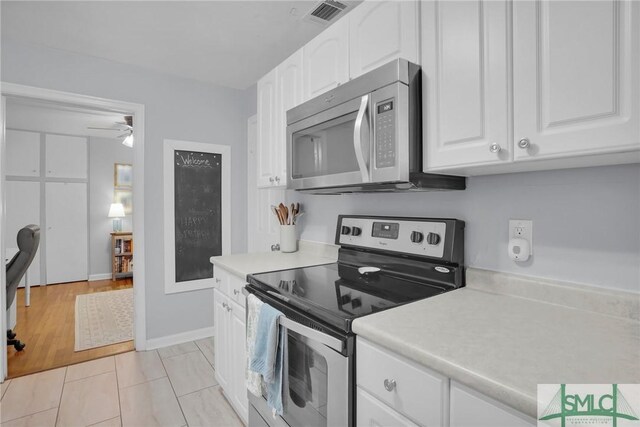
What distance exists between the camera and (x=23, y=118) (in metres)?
4.36

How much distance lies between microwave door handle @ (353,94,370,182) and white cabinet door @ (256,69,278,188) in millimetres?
921

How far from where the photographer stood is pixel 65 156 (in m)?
5.24

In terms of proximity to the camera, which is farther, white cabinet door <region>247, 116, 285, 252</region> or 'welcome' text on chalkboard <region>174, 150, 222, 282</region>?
'welcome' text on chalkboard <region>174, 150, 222, 282</region>

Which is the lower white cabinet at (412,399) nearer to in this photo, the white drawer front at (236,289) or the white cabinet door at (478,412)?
the white cabinet door at (478,412)

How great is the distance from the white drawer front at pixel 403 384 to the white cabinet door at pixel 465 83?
0.65 metres

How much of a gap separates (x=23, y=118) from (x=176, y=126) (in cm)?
309

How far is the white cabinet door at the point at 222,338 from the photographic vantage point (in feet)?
6.46

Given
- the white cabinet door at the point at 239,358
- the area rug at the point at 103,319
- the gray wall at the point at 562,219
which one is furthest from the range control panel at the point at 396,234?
the area rug at the point at 103,319

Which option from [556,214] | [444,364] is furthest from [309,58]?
[444,364]

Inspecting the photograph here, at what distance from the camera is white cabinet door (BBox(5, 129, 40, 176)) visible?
4.86 meters

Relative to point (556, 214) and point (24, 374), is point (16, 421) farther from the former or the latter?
point (556, 214)

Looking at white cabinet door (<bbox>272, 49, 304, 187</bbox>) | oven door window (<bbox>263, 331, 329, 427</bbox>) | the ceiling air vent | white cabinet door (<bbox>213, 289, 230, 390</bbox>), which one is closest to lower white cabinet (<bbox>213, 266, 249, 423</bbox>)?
white cabinet door (<bbox>213, 289, 230, 390</bbox>)

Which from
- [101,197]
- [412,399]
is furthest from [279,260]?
[101,197]

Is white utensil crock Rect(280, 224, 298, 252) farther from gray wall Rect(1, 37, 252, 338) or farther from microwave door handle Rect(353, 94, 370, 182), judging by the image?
microwave door handle Rect(353, 94, 370, 182)
